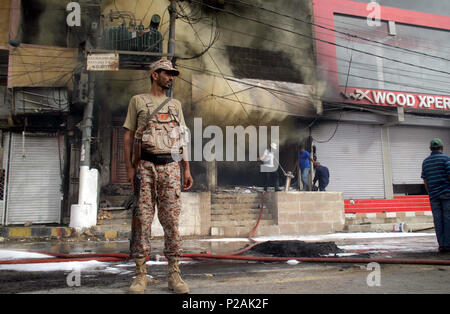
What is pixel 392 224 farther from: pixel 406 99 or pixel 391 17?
pixel 391 17

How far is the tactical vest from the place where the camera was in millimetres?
2941

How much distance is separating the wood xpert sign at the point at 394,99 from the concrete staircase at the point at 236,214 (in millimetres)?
7303

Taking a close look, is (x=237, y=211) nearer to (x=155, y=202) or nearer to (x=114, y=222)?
(x=114, y=222)

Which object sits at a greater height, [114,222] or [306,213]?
[306,213]

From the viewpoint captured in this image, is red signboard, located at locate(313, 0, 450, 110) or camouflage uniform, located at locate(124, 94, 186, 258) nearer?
camouflage uniform, located at locate(124, 94, 186, 258)

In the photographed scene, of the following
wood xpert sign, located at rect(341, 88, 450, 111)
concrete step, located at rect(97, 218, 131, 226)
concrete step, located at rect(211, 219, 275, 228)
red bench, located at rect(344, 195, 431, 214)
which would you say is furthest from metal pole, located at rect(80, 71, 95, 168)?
wood xpert sign, located at rect(341, 88, 450, 111)

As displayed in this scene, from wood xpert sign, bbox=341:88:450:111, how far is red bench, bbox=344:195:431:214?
179 inches

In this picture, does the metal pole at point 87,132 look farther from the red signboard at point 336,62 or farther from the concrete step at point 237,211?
the red signboard at point 336,62

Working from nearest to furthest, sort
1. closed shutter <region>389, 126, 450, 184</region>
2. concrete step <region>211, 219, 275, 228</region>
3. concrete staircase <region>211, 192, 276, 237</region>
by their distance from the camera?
concrete staircase <region>211, 192, 276, 237</region>
concrete step <region>211, 219, 275, 228</region>
closed shutter <region>389, 126, 450, 184</region>

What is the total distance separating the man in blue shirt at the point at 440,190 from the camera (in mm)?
5035

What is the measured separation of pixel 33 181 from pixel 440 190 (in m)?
12.0

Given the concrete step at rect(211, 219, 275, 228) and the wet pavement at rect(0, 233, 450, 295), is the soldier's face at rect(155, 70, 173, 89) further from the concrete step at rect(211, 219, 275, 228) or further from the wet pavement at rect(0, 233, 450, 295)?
the concrete step at rect(211, 219, 275, 228)

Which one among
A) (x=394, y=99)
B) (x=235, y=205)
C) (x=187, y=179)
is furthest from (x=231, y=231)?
(x=394, y=99)

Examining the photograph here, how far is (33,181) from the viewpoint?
11891 millimetres
